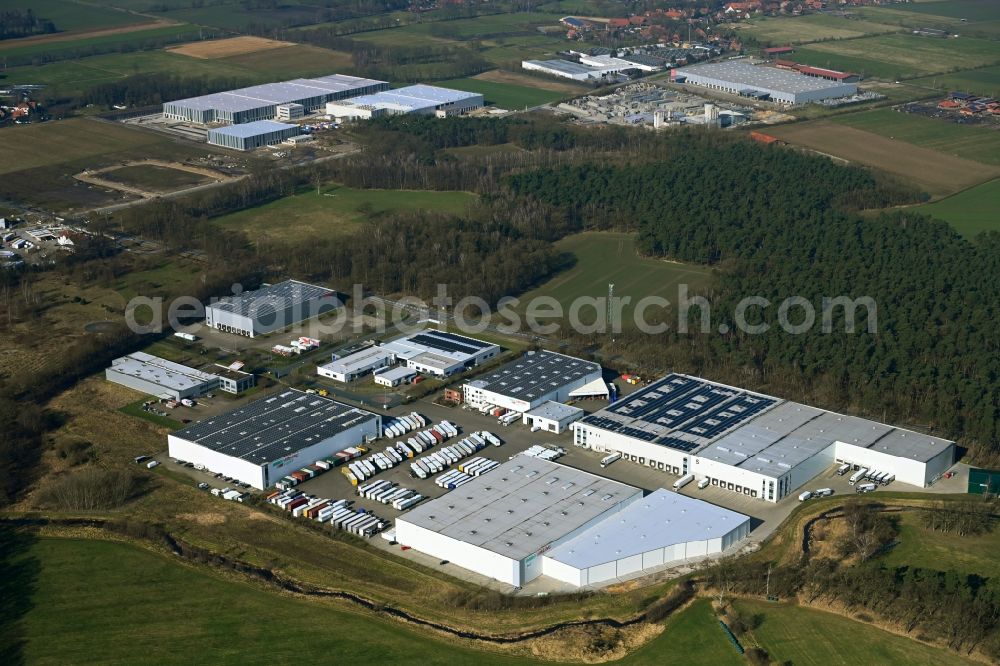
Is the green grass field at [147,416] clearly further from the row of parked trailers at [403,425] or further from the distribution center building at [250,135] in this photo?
the distribution center building at [250,135]

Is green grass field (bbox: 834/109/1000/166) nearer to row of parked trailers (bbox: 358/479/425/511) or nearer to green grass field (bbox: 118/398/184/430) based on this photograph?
row of parked trailers (bbox: 358/479/425/511)

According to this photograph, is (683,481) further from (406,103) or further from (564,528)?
(406,103)

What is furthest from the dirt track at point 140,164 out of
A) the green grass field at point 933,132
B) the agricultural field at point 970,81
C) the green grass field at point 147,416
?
the agricultural field at point 970,81

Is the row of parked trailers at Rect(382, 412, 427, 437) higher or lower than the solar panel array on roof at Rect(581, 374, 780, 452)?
lower

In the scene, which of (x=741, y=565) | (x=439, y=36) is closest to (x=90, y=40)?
(x=439, y=36)

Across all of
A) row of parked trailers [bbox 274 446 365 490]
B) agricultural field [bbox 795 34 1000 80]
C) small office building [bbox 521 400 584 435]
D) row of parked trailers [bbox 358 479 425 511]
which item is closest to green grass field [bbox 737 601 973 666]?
row of parked trailers [bbox 358 479 425 511]
